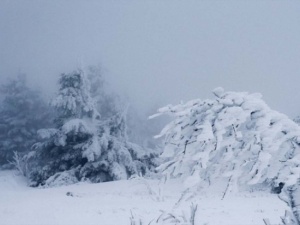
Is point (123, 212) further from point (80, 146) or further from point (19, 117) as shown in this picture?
point (19, 117)

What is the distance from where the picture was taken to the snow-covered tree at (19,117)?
37125 mm

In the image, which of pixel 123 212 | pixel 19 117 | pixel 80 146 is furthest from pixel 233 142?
pixel 19 117

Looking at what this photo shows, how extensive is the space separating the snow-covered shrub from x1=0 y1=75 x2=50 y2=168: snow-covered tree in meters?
36.5

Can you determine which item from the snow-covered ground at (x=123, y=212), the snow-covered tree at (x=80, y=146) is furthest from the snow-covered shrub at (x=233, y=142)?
the snow-covered tree at (x=80, y=146)

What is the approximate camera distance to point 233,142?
8.21 ft

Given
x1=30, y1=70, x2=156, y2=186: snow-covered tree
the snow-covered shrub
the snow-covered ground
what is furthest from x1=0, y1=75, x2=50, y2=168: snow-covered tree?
the snow-covered shrub

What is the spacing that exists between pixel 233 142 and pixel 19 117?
39.3m

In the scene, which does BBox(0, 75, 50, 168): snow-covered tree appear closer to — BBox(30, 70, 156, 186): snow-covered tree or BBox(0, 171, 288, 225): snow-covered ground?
BBox(30, 70, 156, 186): snow-covered tree

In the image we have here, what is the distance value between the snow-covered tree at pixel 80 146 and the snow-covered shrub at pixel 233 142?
21125 mm

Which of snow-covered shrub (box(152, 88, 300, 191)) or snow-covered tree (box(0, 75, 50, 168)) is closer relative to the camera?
snow-covered shrub (box(152, 88, 300, 191))

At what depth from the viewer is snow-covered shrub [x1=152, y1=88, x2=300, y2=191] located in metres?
2.38

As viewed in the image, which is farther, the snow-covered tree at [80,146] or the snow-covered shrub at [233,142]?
the snow-covered tree at [80,146]

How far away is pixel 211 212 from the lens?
1075 centimetres

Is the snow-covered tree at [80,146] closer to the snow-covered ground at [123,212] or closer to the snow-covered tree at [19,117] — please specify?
the snow-covered tree at [19,117]
